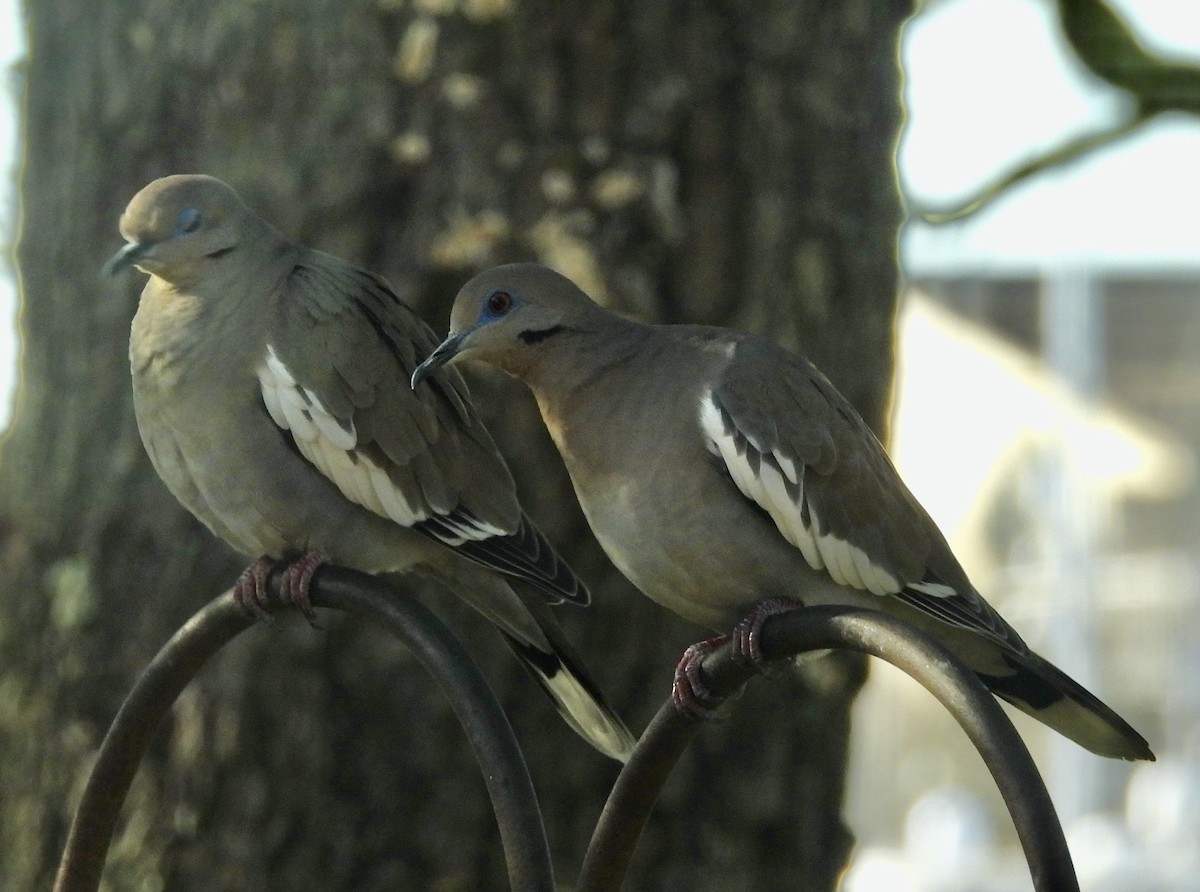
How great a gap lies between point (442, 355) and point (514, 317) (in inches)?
5.6

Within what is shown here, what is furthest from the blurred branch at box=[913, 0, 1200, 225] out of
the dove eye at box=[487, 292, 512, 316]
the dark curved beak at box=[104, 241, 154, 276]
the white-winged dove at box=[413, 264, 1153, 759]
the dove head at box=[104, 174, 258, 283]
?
the dark curved beak at box=[104, 241, 154, 276]

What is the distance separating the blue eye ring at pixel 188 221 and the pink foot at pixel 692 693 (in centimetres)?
82

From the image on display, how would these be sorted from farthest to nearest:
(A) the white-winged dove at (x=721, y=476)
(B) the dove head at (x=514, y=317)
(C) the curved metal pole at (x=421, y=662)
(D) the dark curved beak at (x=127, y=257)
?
1. (A) the white-winged dove at (x=721, y=476)
2. (B) the dove head at (x=514, y=317)
3. (D) the dark curved beak at (x=127, y=257)
4. (C) the curved metal pole at (x=421, y=662)

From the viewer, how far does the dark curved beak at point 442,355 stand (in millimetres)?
1717

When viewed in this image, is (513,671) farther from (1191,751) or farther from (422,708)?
(1191,751)

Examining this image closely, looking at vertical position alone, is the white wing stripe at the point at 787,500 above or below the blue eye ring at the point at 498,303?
below

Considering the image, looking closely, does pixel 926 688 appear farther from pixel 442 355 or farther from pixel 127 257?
pixel 127 257

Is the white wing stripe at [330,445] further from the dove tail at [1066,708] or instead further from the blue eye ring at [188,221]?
the dove tail at [1066,708]

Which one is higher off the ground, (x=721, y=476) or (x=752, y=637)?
(x=721, y=476)

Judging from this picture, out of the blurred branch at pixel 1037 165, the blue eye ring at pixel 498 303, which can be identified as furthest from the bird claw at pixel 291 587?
the blurred branch at pixel 1037 165

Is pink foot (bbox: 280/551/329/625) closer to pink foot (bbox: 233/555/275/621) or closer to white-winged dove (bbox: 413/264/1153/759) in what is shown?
pink foot (bbox: 233/555/275/621)

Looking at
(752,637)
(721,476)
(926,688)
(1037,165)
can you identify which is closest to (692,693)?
(752,637)

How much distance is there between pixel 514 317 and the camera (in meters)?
1.86

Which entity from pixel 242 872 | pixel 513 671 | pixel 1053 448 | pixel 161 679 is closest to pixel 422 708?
pixel 513 671
